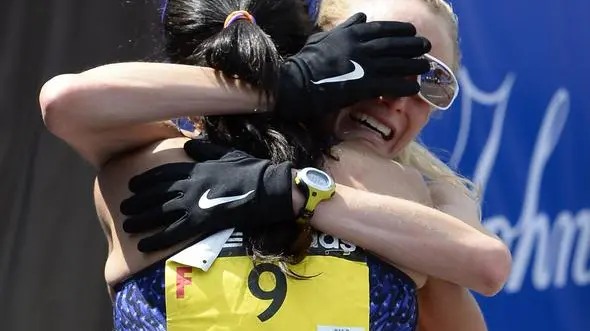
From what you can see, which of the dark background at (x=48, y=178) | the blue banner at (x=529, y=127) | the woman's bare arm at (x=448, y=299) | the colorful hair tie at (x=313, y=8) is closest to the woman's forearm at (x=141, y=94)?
the colorful hair tie at (x=313, y=8)

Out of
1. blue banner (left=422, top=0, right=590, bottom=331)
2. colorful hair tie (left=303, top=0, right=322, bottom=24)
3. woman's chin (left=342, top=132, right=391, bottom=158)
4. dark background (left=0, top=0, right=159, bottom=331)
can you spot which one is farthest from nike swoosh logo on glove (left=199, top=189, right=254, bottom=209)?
blue banner (left=422, top=0, right=590, bottom=331)

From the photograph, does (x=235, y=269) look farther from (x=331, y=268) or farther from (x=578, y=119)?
(x=578, y=119)

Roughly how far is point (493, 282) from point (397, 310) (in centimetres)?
12

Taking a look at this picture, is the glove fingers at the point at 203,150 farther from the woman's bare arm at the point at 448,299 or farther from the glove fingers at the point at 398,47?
the woman's bare arm at the point at 448,299

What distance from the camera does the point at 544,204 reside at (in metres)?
2.53

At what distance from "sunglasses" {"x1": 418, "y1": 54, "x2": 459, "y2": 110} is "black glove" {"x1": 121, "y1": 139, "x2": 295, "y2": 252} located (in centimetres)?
29

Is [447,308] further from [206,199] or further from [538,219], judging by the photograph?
[538,219]

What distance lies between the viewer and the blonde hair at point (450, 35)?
4.30ft

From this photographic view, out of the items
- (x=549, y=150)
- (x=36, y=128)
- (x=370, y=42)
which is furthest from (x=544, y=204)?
(x=370, y=42)

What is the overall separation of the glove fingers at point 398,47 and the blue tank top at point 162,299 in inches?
9.8

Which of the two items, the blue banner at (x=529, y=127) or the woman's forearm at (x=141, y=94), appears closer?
the woman's forearm at (x=141, y=94)

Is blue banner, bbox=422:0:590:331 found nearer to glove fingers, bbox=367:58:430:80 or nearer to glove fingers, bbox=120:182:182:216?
glove fingers, bbox=367:58:430:80

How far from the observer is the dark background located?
2.20 meters

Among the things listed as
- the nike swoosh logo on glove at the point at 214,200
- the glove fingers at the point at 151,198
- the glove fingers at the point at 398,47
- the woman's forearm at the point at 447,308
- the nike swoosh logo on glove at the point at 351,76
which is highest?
the glove fingers at the point at 398,47
